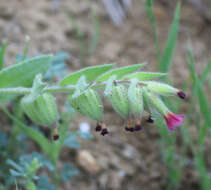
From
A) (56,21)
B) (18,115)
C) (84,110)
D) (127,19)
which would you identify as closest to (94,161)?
(18,115)

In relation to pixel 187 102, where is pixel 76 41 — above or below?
above

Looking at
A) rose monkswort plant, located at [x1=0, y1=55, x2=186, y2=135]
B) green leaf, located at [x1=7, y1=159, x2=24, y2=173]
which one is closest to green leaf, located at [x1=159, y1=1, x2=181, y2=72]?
rose monkswort plant, located at [x1=0, y1=55, x2=186, y2=135]

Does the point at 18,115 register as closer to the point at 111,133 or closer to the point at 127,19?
the point at 111,133

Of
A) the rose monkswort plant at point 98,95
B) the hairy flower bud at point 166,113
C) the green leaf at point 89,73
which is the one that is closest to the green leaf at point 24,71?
the rose monkswort plant at point 98,95

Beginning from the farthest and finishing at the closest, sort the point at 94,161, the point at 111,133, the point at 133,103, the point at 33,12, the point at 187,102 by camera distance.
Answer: the point at 33,12
the point at 187,102
the point at 111,133
the point at 94,161
the point at 133,103

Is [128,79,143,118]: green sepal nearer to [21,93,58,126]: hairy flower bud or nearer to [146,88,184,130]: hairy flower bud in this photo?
[146,88,184,130]: hairy flower bud

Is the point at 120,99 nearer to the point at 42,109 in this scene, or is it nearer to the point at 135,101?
the point at 135,101

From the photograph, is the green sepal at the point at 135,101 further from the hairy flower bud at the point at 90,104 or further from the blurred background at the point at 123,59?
the blurred background at the point at 123,59
